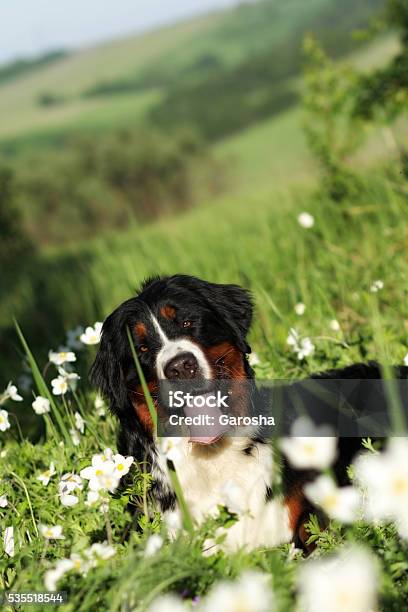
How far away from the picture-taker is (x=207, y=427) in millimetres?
2695

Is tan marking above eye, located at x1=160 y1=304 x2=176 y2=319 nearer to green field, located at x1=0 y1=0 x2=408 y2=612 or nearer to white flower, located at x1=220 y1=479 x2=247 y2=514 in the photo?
green field, located at x1=0 y1=0 x2=408 y2=612

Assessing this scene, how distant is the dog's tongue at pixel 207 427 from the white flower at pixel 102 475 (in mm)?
543

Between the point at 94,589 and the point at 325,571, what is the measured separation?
667mm

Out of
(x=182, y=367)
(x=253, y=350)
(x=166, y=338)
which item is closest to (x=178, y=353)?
(x=182, y=367)


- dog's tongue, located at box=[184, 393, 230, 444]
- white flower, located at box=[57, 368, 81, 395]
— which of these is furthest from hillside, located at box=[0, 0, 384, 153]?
dog's tongue, located at box=[184, 393, 230, 444]

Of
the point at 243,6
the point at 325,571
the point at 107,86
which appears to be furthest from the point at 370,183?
the point at 243,6

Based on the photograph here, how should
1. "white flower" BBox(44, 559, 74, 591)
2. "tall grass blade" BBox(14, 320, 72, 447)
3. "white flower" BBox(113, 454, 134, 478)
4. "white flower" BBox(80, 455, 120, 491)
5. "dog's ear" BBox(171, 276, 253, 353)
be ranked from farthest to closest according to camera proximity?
"dog's ear" BBox(171, 276, 253, 353)
"tall grass blade" BBox(14, 320, 72, 447)
"white flower" BBox(113, 454, 134, 478)
"white flower" BBox(80, 455, 120, 491)
"white flower" BBox(44, 559, 74, 591)

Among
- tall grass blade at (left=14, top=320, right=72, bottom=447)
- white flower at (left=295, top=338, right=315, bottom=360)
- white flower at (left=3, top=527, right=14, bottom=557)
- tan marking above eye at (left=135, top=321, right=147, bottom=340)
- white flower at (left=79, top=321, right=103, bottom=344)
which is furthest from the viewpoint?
white flower at (left=295, top=338, right=315, bottom=360)

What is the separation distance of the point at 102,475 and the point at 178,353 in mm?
689

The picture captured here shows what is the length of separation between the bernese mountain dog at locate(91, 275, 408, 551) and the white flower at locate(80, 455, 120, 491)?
0.28 meters

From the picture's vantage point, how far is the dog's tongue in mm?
2691

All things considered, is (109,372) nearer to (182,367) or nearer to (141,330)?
(141,330)

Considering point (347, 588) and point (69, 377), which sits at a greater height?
point (347, 588)

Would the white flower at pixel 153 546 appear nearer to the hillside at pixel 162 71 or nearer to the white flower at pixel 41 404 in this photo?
the white flower at pixel 41 404
